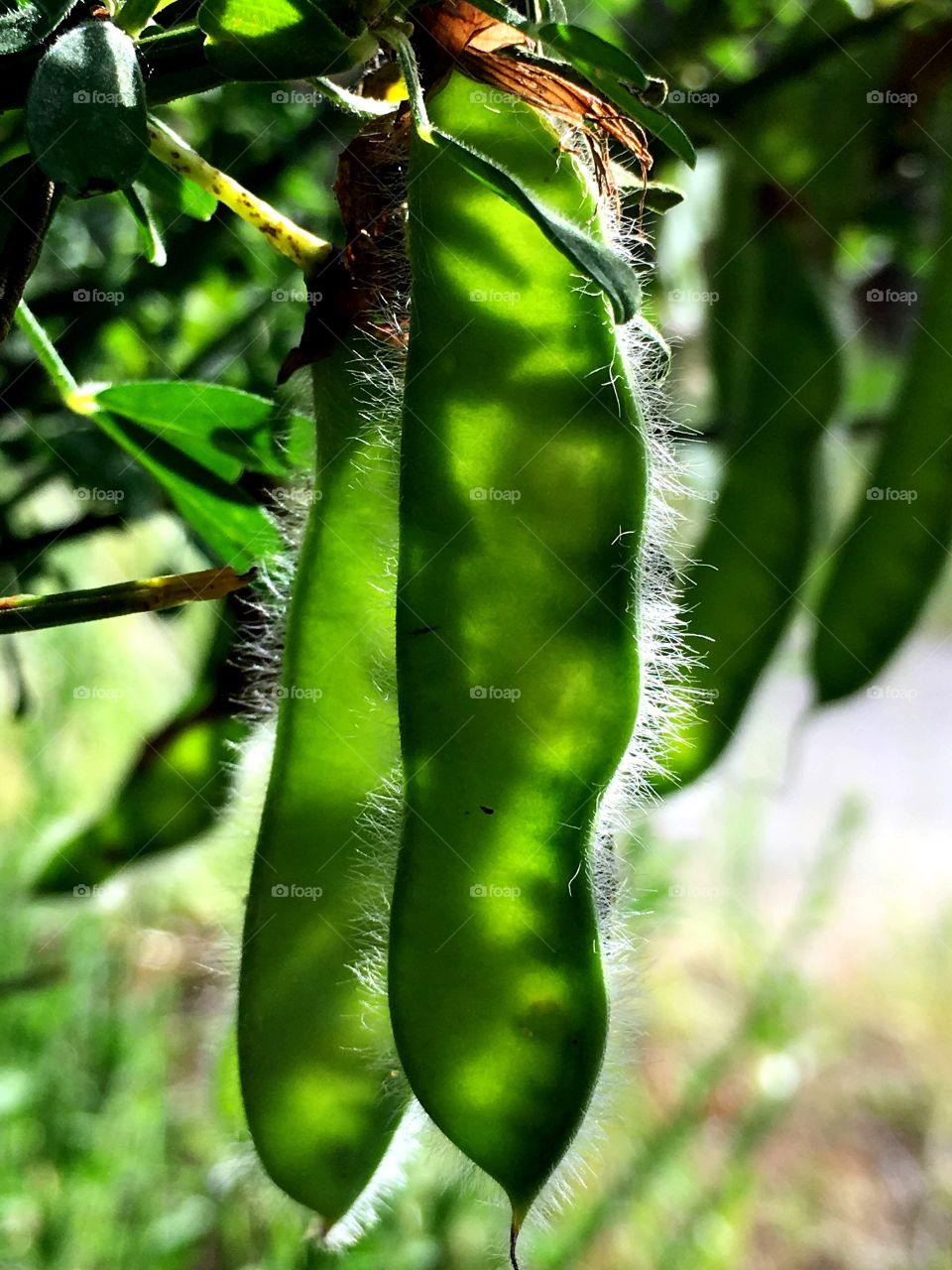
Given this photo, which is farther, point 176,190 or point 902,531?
point 902,531

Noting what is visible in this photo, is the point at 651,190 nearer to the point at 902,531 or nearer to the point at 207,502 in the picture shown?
the point at 207,502

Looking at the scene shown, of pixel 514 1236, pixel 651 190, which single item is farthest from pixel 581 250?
pixel 514 1236

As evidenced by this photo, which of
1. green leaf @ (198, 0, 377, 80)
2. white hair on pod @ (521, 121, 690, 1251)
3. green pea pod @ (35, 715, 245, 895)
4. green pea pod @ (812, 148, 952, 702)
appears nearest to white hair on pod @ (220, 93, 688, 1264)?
white hair on pod @ (521, 121, 690, 1251)

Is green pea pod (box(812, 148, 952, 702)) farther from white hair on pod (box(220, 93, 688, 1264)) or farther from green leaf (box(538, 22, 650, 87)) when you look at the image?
green leaf (box(538, 22, 650, 87))

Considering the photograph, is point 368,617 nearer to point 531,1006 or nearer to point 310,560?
point 310,560

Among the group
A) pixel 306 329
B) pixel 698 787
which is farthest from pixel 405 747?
pixel 698 787

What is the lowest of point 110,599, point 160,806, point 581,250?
point 160,806
